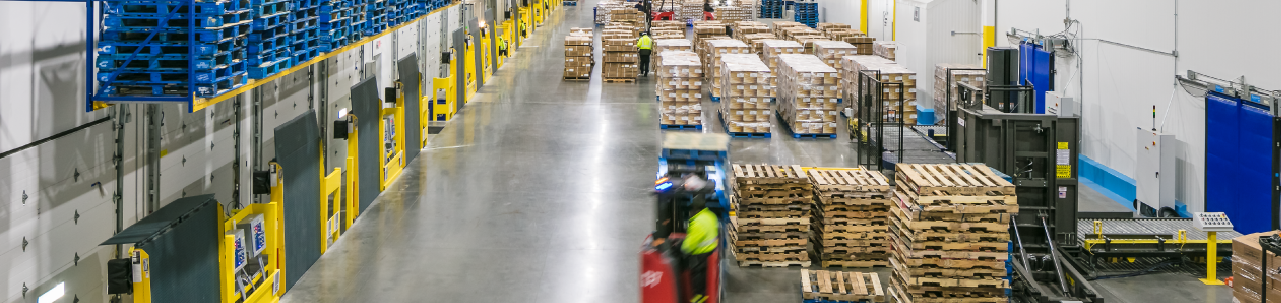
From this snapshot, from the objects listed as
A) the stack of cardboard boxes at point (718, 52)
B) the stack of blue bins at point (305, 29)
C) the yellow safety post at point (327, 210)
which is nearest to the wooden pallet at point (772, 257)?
the yellow safety post at point (327, 210)

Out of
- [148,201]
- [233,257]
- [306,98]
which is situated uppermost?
[306,98]

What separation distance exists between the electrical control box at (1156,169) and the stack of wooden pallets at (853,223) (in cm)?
360

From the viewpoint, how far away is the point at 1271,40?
9391mm

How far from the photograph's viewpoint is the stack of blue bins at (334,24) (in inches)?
370

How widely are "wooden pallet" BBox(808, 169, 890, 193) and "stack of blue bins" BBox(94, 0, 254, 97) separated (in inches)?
228

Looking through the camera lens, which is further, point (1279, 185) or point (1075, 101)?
point (1075, 101)

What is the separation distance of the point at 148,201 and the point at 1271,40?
397 inches

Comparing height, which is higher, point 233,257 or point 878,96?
point 878,96

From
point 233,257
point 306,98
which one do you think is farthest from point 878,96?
point 233,257

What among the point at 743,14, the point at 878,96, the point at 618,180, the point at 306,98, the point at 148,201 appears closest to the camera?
the point at 148,201

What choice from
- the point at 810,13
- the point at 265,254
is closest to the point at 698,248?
the point at 265,254

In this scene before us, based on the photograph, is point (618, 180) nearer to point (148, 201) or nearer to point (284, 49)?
point (284, 49)

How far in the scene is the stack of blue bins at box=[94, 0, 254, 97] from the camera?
6094 millimetres

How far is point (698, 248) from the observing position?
6441 millimetres
